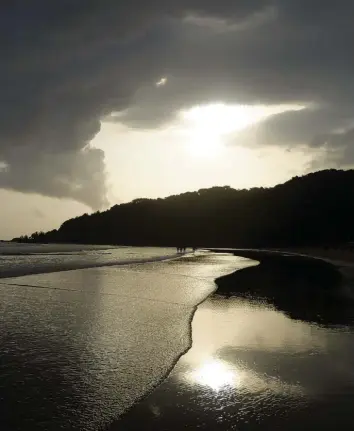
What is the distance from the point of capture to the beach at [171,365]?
7578mm

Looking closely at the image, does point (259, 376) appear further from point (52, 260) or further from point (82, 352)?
point (52, 260)

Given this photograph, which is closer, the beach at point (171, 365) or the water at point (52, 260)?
the beach at point (171, 365)

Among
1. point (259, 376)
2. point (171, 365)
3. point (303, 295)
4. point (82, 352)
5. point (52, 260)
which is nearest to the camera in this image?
point (259, 376)

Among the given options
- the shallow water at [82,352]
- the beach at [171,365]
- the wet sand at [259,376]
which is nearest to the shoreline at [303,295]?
the wet sand at [259,376]

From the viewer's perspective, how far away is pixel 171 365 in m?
10.6

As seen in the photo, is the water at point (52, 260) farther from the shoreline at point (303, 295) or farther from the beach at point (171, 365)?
the beach at point (171, 365)

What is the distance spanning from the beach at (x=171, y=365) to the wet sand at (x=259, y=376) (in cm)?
3

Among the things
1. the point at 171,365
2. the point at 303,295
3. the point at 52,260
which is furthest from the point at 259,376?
the point at 52,260

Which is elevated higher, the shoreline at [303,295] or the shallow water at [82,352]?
the shallow water at [82,352]

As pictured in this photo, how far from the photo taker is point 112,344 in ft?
40.3

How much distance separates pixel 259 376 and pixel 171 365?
7.18 feet

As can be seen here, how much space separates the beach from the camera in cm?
758

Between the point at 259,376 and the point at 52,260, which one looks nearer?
the point at 259,376

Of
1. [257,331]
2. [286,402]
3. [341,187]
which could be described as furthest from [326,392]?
[341,187]
